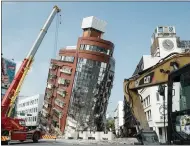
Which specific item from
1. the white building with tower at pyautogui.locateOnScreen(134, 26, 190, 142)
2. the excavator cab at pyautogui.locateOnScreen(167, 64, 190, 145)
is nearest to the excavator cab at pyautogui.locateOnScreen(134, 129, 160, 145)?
the white building with tower at pyautogui.locateOnScreen(134, 26, 190, 142)

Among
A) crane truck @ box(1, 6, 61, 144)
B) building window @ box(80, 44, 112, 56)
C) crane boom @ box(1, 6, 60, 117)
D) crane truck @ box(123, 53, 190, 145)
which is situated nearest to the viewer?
crane truck @ box(123, 53, 190, 145)

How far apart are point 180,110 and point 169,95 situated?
0.64 m

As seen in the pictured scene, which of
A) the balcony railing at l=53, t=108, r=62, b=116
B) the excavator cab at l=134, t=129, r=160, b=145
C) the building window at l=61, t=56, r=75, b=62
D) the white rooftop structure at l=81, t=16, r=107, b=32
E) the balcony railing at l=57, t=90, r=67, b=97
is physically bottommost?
the balcony railing at l=53, t=108, r=62, b=116

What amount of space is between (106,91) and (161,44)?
18.9m

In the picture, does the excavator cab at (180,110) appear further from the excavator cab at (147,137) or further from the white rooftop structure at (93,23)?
the white rooftop structure at (93,23)

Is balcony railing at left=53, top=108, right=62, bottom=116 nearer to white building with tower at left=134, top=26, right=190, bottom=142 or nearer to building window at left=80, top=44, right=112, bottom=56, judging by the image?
building window at left=80, top=44, right=112, bottom=56

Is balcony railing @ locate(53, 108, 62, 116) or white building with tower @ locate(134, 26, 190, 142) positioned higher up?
white building with tower @ locate(134, 26, 190, 142)

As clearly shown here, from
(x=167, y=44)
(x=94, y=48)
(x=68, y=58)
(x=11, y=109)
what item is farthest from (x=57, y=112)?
(x=11, y=109)

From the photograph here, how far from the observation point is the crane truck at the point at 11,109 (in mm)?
20984

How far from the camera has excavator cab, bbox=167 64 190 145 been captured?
762 centimetres

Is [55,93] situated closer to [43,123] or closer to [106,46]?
[43,123]

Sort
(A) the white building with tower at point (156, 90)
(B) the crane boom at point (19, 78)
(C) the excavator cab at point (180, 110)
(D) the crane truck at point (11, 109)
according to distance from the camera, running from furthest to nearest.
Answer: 1. (A) the white building with tower at point (156, 90)
2. (B) the crane boom at point (19, 78)
3. (D) the crane truck at point (11, 109)
4. (C) the excavator cab at point (180, 110)

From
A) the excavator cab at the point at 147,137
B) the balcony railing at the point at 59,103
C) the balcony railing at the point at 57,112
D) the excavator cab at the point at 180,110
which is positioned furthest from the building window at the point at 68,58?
the excavator cab at the point at 180,110

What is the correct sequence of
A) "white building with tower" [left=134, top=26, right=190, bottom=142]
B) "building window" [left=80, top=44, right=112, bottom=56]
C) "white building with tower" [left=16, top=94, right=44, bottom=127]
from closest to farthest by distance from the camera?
1. "white building with tower" [left=134, top=26, right=190, bottom=142]
2. "building window" [left=80, top=44, right=112, bottom=56]
3. "white building with tower" [left=16, top=94, right=44, bottom=127]
